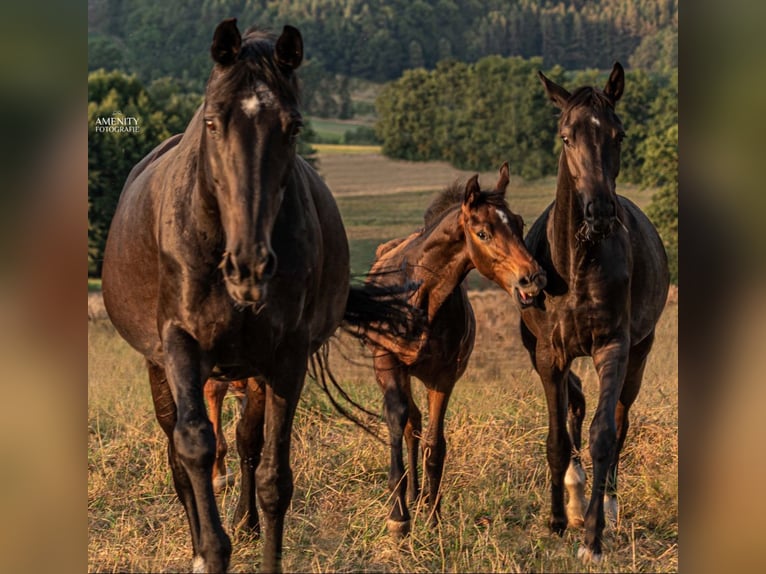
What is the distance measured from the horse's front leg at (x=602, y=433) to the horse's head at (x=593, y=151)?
793 millimetres

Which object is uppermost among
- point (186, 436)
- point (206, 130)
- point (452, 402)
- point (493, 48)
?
point (493, 48)

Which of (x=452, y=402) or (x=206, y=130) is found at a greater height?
(x=206, y=130)

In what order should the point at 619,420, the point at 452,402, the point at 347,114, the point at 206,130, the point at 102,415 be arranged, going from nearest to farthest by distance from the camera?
the point at 206,130 → the point at 619,420 → the point at 102,415 → the point at 452,402 → the point at 347,114

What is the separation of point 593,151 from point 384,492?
2.57m

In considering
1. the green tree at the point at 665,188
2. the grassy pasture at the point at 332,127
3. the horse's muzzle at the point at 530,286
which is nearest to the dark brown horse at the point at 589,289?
the horse's muzzle at the point at 530,286

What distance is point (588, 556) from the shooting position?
A: 5637 mm

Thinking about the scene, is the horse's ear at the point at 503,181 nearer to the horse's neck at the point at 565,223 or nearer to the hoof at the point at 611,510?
the horse's neck at the point at 565,223

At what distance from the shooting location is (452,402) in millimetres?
9469

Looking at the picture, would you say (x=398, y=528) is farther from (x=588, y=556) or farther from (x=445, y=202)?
(x=445, y=202)

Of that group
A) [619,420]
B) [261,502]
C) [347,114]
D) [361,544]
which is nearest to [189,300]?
[261,502]

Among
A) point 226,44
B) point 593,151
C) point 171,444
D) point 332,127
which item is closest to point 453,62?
point 332,127
